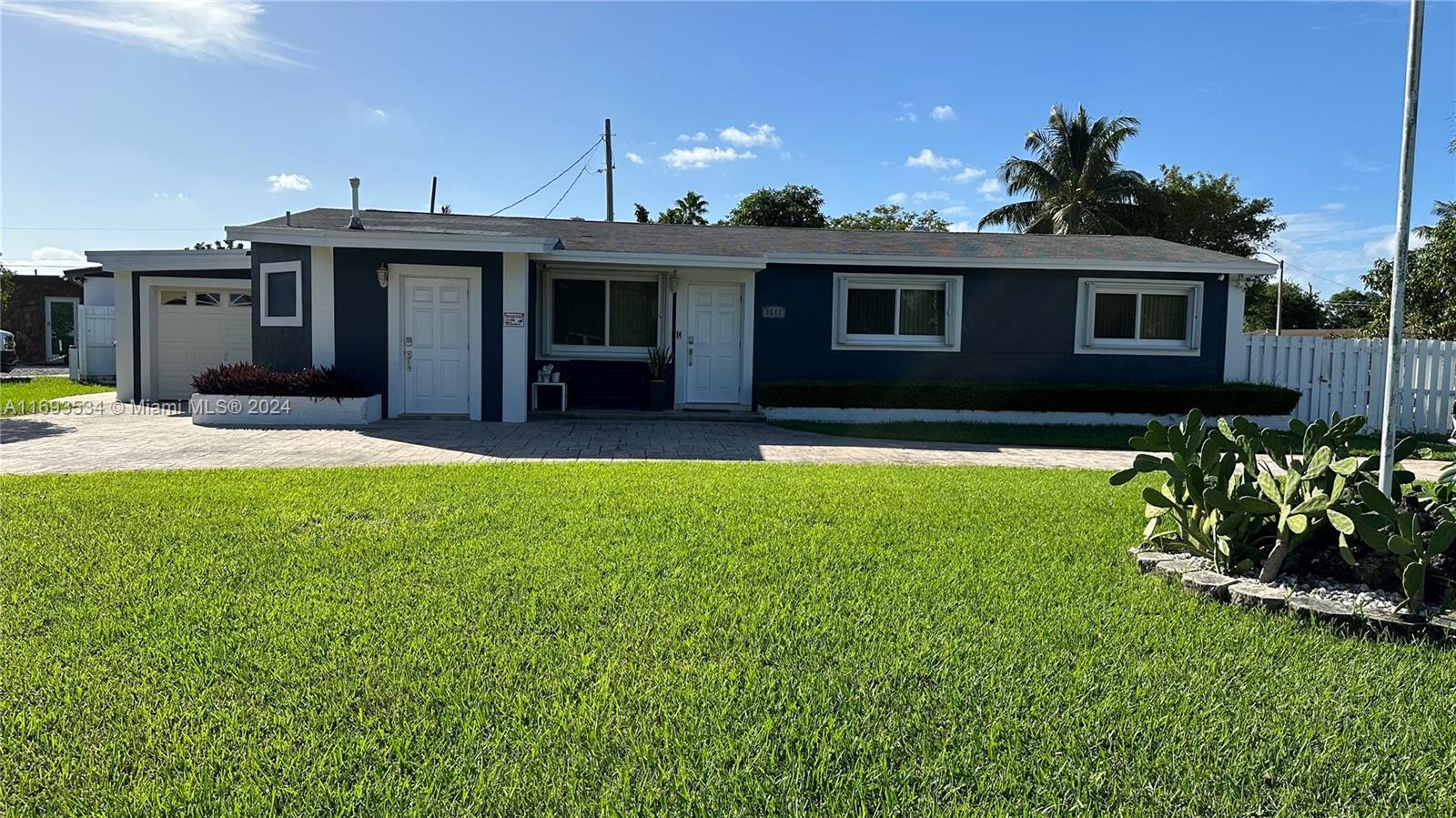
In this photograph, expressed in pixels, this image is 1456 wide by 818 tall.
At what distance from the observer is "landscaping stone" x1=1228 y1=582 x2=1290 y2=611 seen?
12.1ft

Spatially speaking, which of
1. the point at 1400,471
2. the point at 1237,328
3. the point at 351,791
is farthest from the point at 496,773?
the point at 1237,328

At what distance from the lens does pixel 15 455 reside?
7.88 m

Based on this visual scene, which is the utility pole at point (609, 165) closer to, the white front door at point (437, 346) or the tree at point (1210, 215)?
the white front door at point (437, 346)

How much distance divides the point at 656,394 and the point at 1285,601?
10081 mm

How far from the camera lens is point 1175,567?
13.6 feet

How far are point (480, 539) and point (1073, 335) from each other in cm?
1159

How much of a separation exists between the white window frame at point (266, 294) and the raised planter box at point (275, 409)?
1388 mm

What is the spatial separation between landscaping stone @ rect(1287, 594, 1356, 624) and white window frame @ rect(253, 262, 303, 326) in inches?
483

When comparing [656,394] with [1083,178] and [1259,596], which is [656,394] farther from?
[1083,178]

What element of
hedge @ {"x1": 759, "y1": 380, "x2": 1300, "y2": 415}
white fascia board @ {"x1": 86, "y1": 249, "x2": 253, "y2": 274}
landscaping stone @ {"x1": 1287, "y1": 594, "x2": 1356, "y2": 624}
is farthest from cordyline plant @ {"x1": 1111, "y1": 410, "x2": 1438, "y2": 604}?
white fascia board @ {"x1": 86, "y1": 249, "x2": 253, "y2": 274}

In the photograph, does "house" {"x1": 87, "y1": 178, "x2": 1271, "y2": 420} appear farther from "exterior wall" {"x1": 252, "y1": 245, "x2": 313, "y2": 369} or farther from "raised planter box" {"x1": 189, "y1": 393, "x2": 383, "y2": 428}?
"raised planter box" {"x1": 189, "y1": 393, "x2": 383, "y2": 428}

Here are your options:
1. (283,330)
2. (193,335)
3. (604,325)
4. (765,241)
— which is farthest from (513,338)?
(193,335)

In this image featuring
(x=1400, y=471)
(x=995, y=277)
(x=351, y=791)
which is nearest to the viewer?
(x=351, y=791)

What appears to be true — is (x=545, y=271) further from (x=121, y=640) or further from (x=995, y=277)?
(x=121, y=640)
